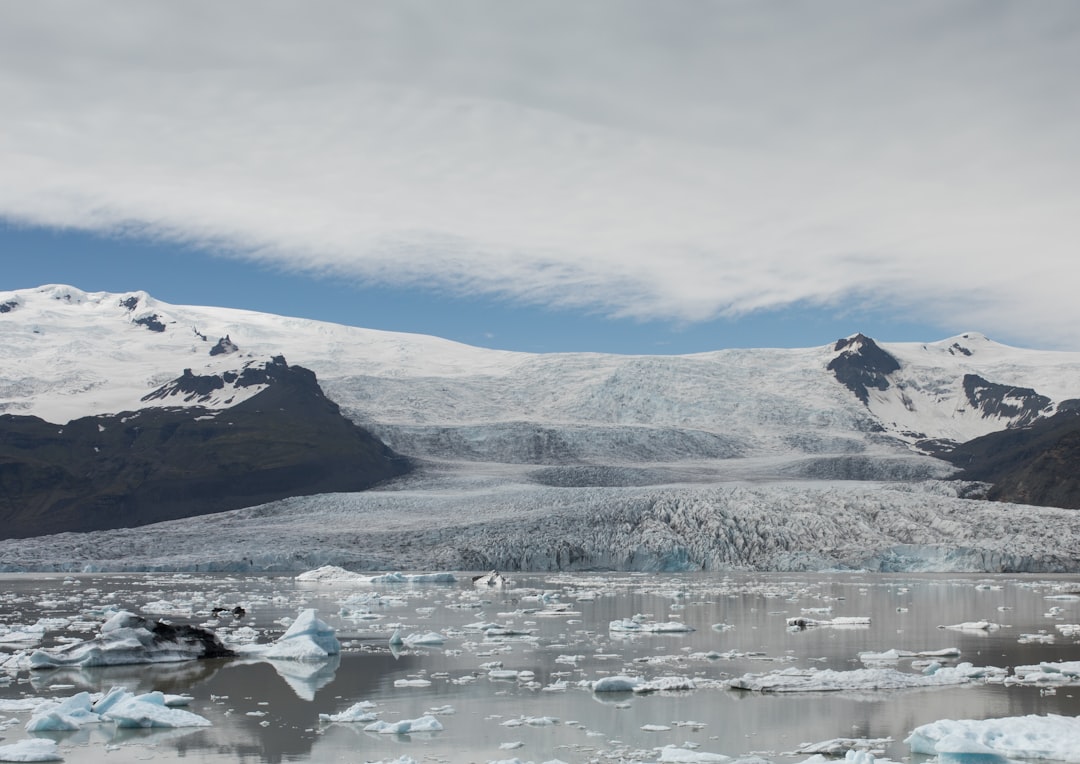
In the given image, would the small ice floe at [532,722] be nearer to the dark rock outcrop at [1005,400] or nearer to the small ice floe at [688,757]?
the small ice floe at [688,757]

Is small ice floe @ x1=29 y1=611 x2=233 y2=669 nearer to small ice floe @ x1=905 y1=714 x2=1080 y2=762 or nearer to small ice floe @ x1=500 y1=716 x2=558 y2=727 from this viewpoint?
small ice floe @ x1=500 y1=716 x2=558 y2=727

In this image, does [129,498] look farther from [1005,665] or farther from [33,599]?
[1005,665]

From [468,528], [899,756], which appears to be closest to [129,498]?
[468,528]

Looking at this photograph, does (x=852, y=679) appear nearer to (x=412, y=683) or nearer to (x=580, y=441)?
(x=412, y=683)

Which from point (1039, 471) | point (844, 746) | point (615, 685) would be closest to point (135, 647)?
point (615, 685)

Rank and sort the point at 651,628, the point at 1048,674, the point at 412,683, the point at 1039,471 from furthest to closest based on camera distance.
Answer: the point at 1039,471, the point at 651,628, the point at 412,683, the point at 1048,674

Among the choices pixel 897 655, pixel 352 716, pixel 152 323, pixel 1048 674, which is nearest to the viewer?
pixel 352 716

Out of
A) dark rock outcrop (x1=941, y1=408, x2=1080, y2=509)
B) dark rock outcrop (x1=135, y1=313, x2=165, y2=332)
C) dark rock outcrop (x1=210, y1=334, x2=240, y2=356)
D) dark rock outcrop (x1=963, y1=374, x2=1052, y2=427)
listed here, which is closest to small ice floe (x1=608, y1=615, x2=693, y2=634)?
dark rock outcrop (x1=941, y1=408, x2=1080, y2=509)
